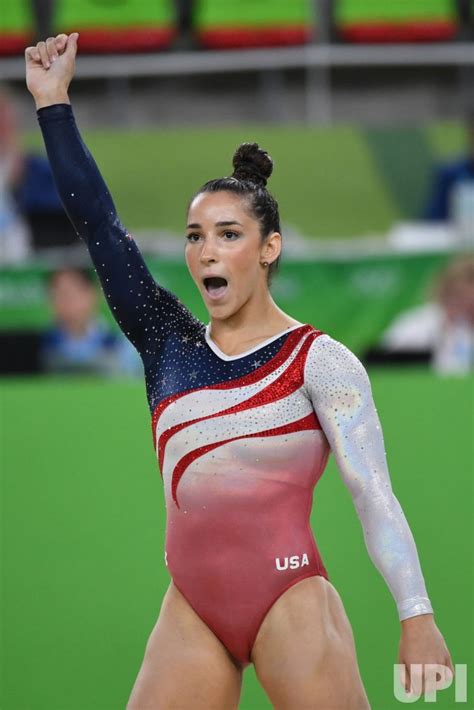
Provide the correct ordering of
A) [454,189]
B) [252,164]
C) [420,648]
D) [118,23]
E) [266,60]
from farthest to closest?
[118,23] < [266,60] < [454,189] < [252,164] < [420,648]

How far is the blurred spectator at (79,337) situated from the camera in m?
6.88

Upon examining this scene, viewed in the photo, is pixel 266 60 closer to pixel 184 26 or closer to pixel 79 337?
pixel 184 26

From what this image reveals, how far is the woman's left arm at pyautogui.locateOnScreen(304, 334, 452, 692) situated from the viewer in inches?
88.4

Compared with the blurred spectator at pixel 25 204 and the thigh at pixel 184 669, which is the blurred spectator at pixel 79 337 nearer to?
the blurred spectator at pixel 25 204

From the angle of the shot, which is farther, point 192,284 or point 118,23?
point 118,23

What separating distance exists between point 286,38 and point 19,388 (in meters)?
3.08

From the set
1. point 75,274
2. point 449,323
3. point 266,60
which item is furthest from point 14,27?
point 449,323

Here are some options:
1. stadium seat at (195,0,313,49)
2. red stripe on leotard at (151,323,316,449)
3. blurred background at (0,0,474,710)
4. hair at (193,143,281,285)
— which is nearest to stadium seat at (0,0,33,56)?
blurred background at (0,0,474,710)

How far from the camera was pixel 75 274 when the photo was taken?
6.93 metres

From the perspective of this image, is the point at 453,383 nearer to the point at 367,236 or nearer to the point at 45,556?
the point at 367,236

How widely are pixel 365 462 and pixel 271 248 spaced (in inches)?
20.0

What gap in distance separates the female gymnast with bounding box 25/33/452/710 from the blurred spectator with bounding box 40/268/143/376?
435 centimetres

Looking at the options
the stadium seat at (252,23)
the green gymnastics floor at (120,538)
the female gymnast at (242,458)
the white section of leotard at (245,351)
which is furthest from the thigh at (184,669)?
the stadium seat at (252,23)

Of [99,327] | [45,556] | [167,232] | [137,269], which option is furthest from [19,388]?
[137,269]
